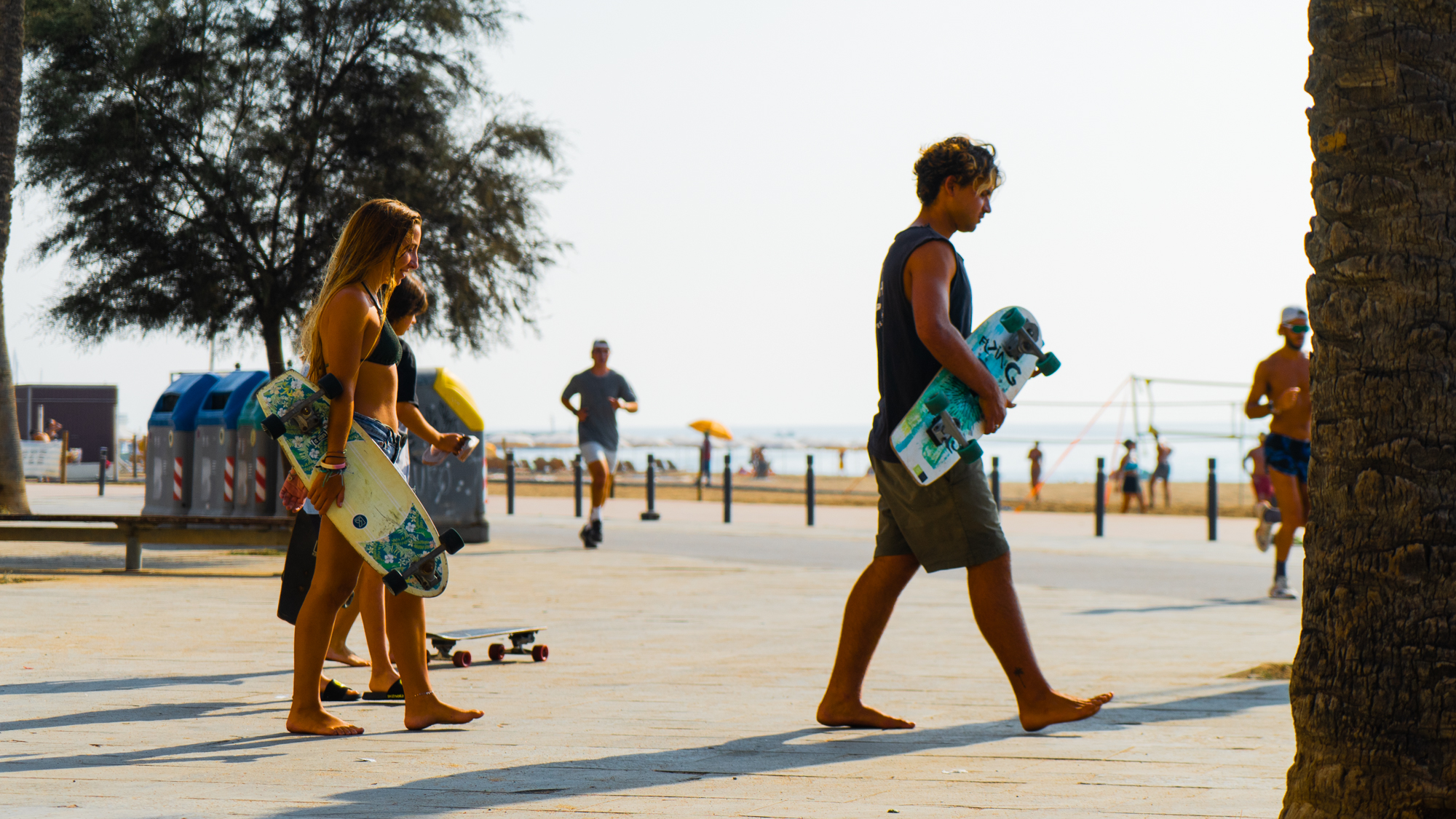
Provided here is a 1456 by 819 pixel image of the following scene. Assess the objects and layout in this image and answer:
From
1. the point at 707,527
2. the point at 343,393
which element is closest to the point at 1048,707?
the point at 343,393

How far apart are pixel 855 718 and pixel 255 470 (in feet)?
35.7

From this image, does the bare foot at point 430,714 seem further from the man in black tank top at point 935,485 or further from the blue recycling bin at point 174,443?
the blue recycling bin at point 174,443

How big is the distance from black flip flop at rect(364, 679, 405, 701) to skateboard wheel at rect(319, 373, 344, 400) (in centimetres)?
138

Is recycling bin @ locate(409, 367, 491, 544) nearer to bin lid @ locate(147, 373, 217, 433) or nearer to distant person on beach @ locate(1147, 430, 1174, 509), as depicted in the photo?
bin lid @ locate(147, 373, 217, 433)

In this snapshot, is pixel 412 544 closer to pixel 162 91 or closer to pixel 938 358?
pixel 938 358

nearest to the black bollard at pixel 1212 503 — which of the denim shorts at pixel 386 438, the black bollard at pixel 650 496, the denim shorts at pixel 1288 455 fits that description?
the black bollard at pixel 650 496

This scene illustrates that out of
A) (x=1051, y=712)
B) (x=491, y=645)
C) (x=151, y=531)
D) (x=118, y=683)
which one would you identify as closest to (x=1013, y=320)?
(x=1051, y=712)

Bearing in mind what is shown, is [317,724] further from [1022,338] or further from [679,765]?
[1022,338]

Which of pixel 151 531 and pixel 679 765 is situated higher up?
A: pixel 151 531

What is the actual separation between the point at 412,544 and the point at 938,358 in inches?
69.6

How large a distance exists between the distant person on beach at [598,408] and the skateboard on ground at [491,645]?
7712 millimetres

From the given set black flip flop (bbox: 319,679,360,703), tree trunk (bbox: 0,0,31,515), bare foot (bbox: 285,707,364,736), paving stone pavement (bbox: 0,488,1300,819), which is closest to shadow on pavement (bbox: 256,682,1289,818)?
paving stone pavement (bbox: 0,488,1300,819)

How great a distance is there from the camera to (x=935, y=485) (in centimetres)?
460

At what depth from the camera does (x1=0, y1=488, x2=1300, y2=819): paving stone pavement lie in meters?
3.72
